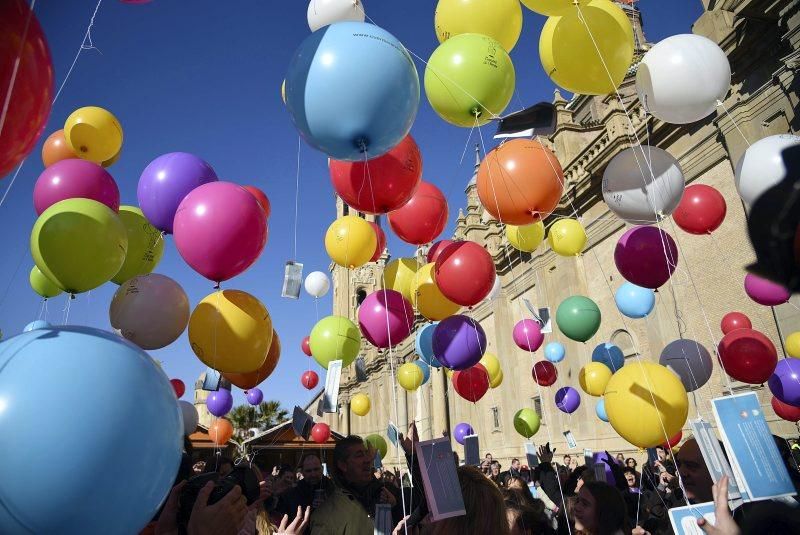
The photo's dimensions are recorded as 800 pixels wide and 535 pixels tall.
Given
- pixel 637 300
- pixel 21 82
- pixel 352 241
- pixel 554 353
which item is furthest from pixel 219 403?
pixel 21 82

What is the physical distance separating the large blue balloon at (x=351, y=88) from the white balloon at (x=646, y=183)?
251 cm

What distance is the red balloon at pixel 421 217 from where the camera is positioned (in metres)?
5.70

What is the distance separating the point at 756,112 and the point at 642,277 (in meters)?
5.70

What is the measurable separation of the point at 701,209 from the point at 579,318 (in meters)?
2.65

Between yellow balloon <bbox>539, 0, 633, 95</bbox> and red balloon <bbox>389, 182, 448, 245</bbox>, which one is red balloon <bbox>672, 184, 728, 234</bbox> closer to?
yellow balloon <bbox>539, 0, 633, 95</bbox>

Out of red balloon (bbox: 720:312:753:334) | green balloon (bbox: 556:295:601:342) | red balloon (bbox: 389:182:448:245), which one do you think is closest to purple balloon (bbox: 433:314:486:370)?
red balloon (bbox: 389:182:448:245)

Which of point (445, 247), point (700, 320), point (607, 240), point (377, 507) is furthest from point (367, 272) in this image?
point (377, 507)

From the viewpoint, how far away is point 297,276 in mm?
4922

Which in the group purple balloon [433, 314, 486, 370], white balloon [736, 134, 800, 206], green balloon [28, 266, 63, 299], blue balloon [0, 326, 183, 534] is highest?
green balloon [28, 266, 63, 299]

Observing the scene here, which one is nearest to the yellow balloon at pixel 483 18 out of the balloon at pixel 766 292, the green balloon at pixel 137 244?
the green balloon at pixel 137 244

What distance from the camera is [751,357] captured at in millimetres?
6066

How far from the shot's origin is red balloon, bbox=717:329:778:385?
6020 mm

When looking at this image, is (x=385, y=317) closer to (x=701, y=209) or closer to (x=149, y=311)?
(x=149, y=311)

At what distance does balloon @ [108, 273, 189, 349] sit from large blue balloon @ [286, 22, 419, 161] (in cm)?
235
